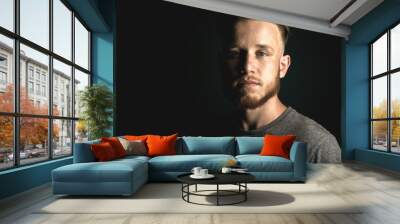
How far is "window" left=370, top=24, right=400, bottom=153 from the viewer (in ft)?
27.0

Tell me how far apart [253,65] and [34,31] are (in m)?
5.28

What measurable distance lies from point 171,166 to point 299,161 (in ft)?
6.80

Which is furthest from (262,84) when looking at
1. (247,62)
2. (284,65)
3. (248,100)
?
(284,65)

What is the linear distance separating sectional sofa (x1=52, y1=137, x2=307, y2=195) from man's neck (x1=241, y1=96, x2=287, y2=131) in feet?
7.30

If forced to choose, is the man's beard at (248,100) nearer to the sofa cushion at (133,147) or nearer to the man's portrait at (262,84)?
the man's portrait at (262,84)

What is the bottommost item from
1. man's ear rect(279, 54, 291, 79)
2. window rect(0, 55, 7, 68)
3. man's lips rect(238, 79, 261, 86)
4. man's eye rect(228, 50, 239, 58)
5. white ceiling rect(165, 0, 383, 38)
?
window rect(0, 55, 7, 68)

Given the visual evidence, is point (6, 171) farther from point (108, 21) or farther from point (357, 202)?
point (108, 21)

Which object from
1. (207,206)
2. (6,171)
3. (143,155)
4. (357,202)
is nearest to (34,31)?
(6,171)

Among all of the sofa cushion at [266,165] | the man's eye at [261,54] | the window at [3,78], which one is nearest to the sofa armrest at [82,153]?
the window at [3,78]

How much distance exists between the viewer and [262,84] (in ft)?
31.1

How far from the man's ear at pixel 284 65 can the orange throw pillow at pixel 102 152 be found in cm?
526

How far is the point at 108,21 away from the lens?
904 cm

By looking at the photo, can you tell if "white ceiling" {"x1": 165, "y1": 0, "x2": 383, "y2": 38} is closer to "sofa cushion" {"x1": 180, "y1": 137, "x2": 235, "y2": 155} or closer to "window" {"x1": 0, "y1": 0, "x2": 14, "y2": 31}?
"sofa cushion" {"x1": 180, "y1": 137, "x2": 235, "y2": 155}

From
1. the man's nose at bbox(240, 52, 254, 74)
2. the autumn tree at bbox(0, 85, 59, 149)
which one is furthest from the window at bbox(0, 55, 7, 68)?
the man's nose at bbox(240, 52, 254, 74)
